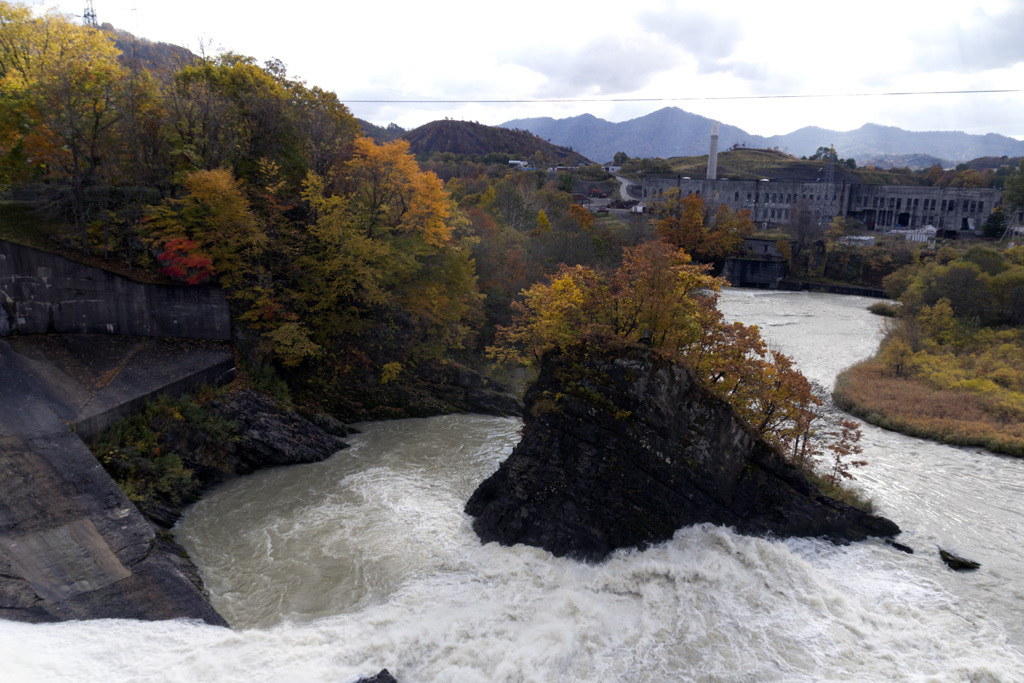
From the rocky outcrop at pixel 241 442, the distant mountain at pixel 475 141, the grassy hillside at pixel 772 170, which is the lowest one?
the rocky outcrop at pixel 241 442

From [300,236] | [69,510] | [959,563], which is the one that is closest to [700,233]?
[300,236]

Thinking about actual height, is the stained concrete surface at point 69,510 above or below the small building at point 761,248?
below

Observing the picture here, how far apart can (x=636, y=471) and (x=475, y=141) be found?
6188 inches

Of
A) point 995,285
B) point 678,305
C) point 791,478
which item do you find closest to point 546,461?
Result: point 678,305

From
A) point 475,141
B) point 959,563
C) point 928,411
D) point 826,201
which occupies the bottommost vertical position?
point 928,411

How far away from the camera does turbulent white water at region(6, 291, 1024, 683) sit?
10359 millimetres

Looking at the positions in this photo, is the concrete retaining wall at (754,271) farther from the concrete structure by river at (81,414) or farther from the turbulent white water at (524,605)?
the concrete structure by river at (81,414)

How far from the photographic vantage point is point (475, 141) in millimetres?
158625

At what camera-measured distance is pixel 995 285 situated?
39.6m

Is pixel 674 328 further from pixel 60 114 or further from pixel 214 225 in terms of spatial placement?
pixel 60 114

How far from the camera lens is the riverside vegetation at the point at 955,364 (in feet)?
85.2

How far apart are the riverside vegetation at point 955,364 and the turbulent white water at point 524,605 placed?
902cm

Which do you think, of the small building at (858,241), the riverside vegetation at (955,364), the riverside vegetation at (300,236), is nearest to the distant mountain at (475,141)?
the small building at (858,241)

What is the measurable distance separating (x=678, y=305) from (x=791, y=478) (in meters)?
5.57
